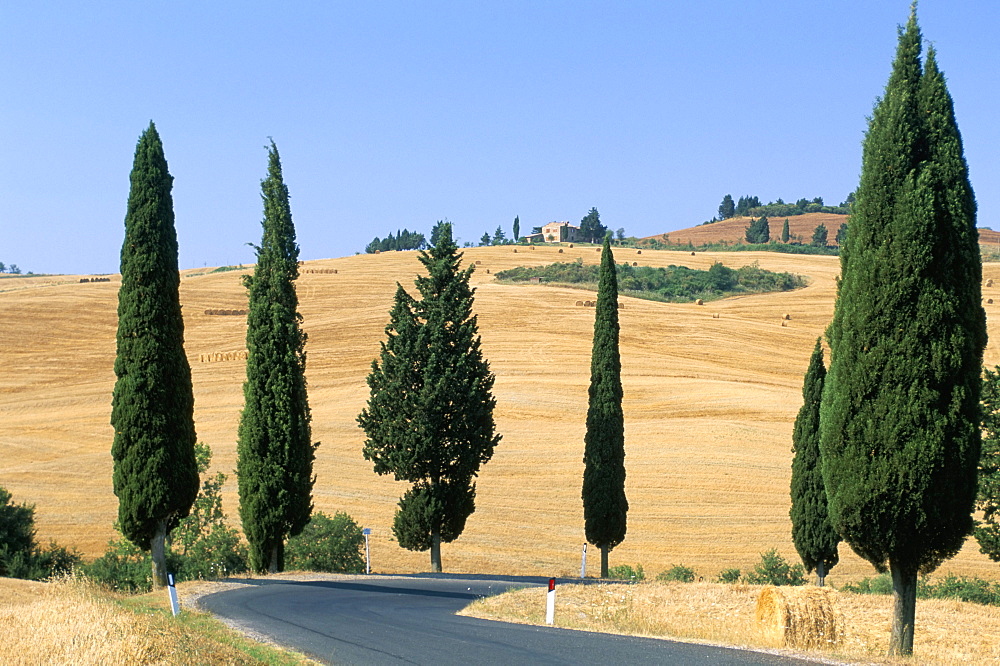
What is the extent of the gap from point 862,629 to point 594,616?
15.5 ft

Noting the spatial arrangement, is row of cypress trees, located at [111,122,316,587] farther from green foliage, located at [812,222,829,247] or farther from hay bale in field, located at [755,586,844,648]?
green foliage, located at [812,222,829,247]

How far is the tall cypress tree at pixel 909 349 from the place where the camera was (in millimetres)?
12758

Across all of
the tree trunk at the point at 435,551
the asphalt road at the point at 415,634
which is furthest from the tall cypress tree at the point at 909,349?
the tree trunk at the point at 435,551

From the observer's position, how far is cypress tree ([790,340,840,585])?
30.5 m

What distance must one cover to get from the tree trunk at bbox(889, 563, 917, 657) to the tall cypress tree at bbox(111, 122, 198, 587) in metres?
17.9

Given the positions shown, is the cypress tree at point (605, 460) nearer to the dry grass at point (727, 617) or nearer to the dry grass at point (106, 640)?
the dry grass at point (727, 617)

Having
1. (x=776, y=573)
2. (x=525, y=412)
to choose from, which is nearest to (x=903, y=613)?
(x=776, y=573)

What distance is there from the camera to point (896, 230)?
1295cm

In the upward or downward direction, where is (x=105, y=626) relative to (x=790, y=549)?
upward

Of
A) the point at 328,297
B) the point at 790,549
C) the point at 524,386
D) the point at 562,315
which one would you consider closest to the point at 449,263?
the point at 790,549

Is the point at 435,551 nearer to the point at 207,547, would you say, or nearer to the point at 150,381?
the point at 207,547

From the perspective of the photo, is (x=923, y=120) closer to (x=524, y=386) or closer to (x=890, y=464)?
(x=890, y=464)

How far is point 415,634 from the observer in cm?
1432

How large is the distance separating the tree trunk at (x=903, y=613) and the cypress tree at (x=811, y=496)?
17.6 m
